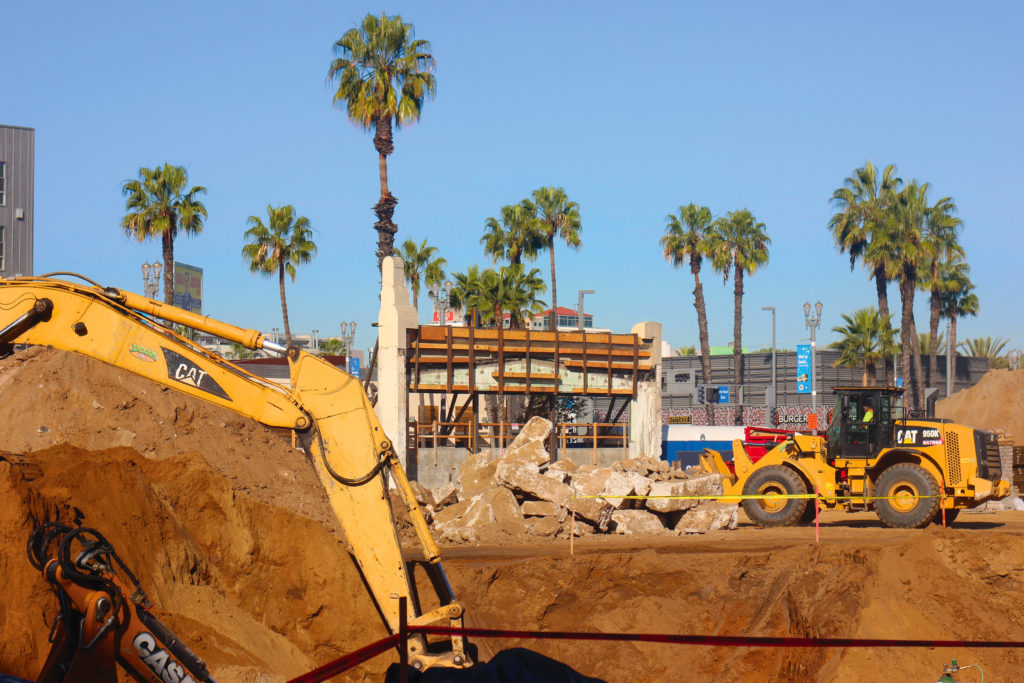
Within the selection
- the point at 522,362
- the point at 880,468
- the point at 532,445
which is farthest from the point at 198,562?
the point at 522,362

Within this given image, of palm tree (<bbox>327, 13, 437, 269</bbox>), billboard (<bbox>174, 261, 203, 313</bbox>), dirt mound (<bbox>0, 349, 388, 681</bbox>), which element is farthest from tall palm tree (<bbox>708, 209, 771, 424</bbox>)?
billboard (<bbox>174, 261, 203, 313</bbox>)

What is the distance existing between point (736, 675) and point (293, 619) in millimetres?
6120

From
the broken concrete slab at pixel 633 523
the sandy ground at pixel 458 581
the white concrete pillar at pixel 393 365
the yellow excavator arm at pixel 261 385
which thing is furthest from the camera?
the white concrete pillar at pixel 393 365

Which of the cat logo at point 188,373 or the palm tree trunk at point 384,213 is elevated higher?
the palm tree trunk at point 384,213

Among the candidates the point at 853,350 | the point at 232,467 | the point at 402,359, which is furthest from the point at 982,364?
the point at 232,467

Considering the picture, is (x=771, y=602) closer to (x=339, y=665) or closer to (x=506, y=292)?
(x=339, y=665)

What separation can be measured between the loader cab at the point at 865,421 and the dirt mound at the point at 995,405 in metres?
31.7

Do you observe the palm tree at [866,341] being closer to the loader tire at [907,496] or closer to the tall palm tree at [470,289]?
the tall palm tree at [470,289]

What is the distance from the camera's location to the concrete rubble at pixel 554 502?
67.7 feet

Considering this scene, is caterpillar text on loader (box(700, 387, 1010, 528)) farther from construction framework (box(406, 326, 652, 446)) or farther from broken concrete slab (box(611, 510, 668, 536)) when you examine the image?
construction framework (box(406, 326, 652, 446))

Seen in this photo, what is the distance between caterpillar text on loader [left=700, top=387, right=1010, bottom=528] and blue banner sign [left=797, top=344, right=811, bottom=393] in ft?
98.3

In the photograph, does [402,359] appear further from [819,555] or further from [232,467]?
[819,555]

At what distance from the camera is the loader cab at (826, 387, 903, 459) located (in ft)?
69.2

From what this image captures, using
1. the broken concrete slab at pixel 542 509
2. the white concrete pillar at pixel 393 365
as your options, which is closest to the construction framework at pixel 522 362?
the white concrete pillar at pixel 393 365
